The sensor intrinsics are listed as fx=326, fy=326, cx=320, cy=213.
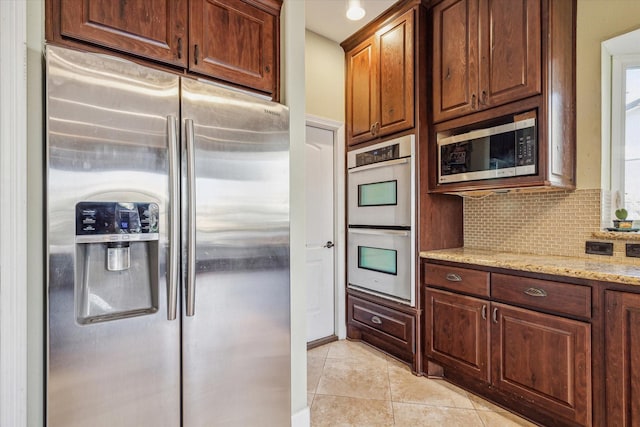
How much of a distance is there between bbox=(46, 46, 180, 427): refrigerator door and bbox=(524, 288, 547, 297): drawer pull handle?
69.6 inches

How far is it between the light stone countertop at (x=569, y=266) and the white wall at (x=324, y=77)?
1576 millimetres

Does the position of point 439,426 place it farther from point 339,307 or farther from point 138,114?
point 138,114

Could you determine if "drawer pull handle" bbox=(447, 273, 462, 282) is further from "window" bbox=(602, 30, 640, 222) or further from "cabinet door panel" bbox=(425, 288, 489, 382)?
"window" bbox=(602, 30, 640, 222)

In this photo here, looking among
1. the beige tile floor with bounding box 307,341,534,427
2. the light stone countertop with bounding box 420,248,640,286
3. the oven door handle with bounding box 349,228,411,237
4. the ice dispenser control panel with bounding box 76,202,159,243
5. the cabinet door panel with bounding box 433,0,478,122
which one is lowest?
the beige tile floor with bounding box 307,341,534,427

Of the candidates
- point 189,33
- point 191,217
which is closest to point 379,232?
point 191,217

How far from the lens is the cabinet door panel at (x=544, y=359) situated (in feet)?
5.21

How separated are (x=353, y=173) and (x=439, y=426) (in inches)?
76.7

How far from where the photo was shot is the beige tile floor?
6.13 ft

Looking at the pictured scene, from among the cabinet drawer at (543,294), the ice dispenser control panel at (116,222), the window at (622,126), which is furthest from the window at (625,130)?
the ice dispenser control panel at (116,222)

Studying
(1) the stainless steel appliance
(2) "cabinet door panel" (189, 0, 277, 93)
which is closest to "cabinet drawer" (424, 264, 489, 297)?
(1) the stainless steel appliance

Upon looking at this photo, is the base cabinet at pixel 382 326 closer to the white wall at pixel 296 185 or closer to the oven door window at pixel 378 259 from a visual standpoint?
the oven door window at pixel 378 259

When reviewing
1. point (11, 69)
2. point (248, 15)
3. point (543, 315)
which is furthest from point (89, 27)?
point (543, 315)

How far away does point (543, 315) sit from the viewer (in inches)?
67.6

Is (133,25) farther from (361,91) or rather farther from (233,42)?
(361,91)
